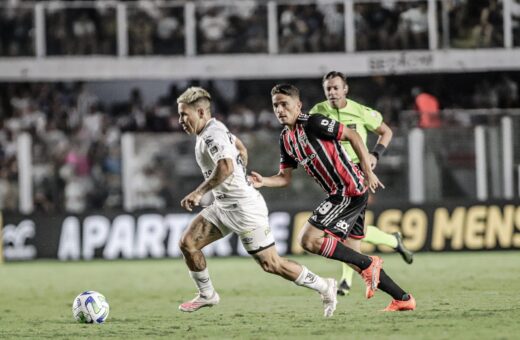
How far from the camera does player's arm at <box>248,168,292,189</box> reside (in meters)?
9.28

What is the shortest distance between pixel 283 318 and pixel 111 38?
1586 cm

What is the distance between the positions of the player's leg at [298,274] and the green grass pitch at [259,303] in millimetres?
222

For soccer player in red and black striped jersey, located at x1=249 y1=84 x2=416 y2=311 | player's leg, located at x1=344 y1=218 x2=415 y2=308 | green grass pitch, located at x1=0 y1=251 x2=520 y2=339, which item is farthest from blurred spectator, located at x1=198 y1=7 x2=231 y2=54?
player's leg, located at x1=344 y1=218 x2=415 y2=308

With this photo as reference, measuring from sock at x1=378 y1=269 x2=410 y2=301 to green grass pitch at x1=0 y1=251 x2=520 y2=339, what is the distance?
7.0 inches

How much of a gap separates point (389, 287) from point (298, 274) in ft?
2.51

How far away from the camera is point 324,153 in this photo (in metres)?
9.04

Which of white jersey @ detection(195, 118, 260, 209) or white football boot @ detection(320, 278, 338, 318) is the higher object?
white jersey @ detection(195, 118, 260, 209)

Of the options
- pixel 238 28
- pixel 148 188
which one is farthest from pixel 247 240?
pixel 238 28

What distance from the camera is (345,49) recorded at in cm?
2342

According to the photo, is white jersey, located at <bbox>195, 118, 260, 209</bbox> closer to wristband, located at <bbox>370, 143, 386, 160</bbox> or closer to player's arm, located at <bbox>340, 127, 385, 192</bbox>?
player's arm, located at <bbox>340, 127, 385, 192</bbox>

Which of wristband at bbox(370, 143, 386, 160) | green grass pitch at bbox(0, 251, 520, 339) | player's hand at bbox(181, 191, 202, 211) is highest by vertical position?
wristband at bbox(370, 143, 386, 160)

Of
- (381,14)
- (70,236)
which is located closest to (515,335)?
(70,236)

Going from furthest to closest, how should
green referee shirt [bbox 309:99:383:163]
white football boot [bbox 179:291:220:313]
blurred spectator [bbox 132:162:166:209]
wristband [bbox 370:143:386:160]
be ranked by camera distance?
blurred spectator [bbox 132:162:166:209]
green referee shirt [bbox 309:99:383:163]
wristband [bbox 370:143:386:160]
white football boot [bbox 179:291:220:313]

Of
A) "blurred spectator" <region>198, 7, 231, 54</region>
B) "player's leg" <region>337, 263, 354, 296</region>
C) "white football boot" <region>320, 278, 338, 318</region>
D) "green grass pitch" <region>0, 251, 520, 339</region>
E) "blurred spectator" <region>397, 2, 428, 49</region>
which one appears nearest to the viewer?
"green grass pitch" <region>0, 251, 520, 339</region>
